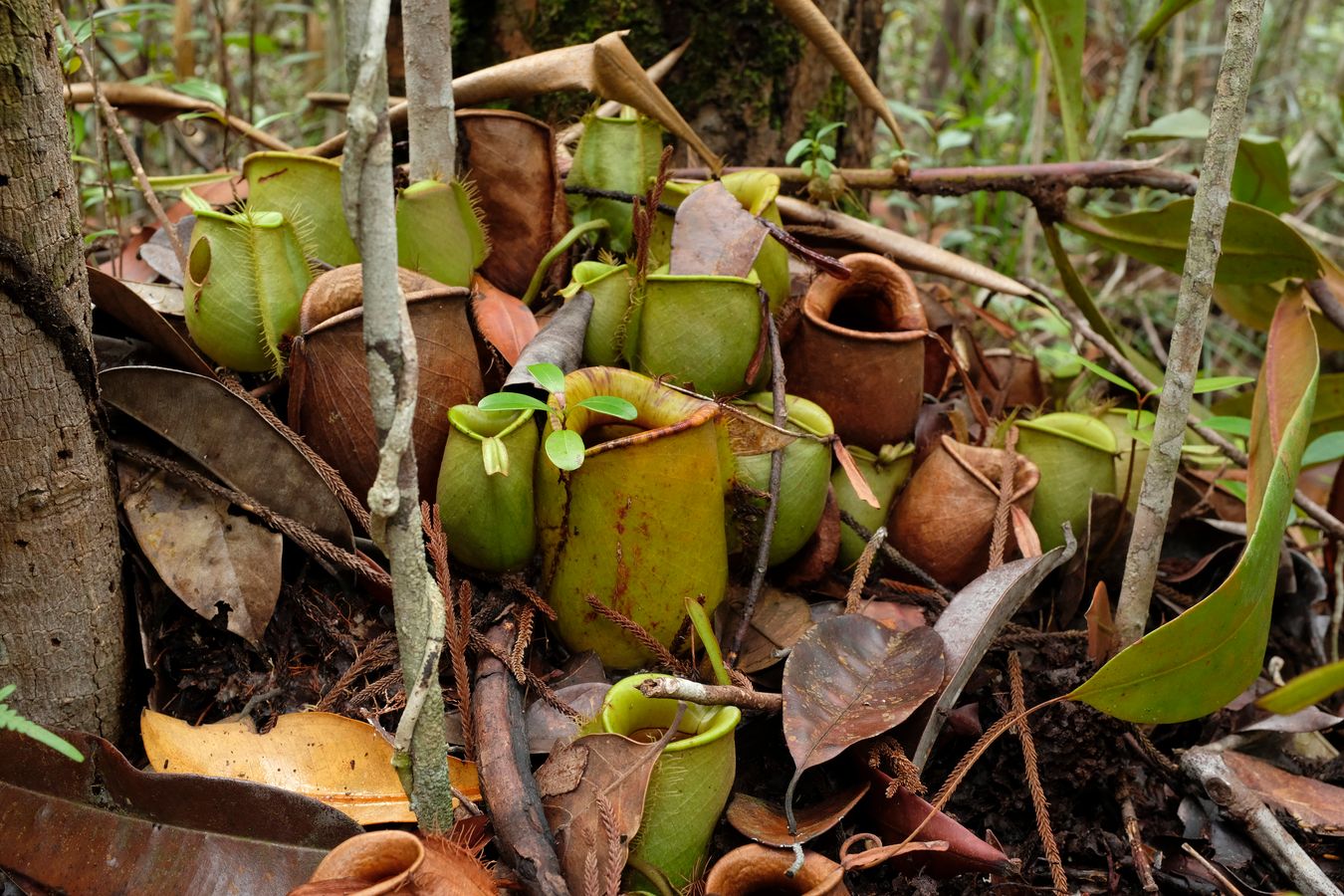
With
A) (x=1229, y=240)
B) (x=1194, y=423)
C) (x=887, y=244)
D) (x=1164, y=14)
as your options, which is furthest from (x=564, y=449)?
(x=1164, y=14)

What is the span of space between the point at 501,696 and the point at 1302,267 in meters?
1.42

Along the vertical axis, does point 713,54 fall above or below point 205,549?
above

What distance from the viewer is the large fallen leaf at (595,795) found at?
38.2 inches

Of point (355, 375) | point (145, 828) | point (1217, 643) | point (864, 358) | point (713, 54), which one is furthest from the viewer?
point (713, 54)

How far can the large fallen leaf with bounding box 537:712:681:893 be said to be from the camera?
970mm

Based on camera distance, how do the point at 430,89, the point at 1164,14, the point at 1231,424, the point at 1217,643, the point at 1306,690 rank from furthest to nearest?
1. the point at 1164,14
2. the point at 1231,424
3. the point at 430,89
4. the point at 1217,643
5. the point at 1306,690

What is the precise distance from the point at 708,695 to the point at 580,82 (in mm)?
893

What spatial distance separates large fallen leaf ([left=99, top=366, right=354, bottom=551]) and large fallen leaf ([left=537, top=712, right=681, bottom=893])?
0.41 metres

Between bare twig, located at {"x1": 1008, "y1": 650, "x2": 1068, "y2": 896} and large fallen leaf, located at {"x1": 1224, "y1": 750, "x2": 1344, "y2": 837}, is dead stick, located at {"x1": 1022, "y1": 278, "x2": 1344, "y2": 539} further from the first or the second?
bare twig, located at {"x1": 1008, "y1": 650, "x2": 1068, "y2": 896}

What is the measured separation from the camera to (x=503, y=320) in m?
1.37

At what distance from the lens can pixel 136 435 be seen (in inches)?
47.6

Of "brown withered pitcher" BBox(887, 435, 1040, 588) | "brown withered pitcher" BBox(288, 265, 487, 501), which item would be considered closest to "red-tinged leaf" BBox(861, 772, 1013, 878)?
"brown withered pitcher" BBox(887, 435, 1040, 588)

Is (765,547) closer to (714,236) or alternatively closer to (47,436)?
(714,236)

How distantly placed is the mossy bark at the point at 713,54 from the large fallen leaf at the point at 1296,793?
1.27 m
